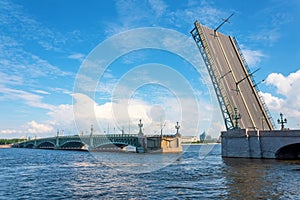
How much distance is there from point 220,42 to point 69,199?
1026 inches

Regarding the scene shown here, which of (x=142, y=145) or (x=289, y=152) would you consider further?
(x=142, y=145)

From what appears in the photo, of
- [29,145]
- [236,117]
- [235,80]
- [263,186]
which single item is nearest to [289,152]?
[236,117]

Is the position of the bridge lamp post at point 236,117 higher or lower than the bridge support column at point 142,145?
higher

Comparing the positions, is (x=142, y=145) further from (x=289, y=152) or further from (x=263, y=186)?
Answer: (x=263, y=186)

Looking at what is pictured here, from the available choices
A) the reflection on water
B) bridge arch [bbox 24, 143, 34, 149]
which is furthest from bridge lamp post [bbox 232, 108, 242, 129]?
bridge arch [bbox 24, 143, 34, 149]

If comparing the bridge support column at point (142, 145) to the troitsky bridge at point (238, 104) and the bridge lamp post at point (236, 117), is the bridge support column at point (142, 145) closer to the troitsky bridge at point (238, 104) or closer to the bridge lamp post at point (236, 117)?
the troitsky bridge at point (238, 104)

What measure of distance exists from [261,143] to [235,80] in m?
7.54

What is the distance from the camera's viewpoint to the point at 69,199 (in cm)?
1223

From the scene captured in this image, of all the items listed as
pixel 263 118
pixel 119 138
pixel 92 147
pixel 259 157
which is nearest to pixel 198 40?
pixel 263 118

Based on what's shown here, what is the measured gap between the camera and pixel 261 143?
29.1m

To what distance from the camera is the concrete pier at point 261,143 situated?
27253 mm

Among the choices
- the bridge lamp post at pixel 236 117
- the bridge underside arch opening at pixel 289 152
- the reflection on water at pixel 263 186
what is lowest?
the reflection on water at pixel 263 186

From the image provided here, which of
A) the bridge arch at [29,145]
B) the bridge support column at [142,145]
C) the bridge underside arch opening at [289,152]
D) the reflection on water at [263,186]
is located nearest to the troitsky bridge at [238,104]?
A: the bridge underside arch opening at [289,152]

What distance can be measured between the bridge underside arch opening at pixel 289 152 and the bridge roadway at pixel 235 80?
3594 mm
